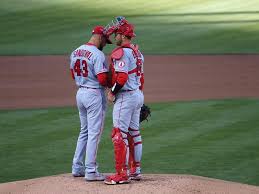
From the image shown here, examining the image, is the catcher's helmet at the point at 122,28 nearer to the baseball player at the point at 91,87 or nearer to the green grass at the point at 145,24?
the baseball player at the point at 91,87

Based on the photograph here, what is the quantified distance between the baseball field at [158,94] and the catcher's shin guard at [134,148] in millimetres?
236

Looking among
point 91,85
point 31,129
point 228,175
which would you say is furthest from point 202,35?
point 91,85

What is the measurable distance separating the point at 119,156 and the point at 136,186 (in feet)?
1.23

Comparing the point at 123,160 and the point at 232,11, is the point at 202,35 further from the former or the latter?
the point at 123,160

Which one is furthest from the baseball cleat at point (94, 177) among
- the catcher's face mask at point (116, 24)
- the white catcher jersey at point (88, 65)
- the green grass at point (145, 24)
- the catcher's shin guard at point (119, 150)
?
the green grass at point (145, 24)

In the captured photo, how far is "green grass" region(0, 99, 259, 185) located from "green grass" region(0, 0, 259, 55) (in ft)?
22.8

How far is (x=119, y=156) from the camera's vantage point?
374 inches

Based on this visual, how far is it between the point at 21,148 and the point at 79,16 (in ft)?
51.7

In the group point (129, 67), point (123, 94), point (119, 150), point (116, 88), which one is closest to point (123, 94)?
point (123, 94)

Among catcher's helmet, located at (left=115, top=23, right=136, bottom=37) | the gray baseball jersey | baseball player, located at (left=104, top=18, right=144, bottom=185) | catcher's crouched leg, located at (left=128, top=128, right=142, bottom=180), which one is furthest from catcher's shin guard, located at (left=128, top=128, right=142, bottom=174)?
catcher's helmet, located at (left=115, top=23, right=136, bottom=37)

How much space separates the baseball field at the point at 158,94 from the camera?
12086 mm

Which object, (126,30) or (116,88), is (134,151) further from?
(126,30)

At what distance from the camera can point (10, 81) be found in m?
19.5

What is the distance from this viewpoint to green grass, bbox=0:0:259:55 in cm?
2373
